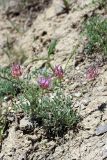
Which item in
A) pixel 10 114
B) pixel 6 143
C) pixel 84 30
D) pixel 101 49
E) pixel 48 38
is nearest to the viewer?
pixel 6 143

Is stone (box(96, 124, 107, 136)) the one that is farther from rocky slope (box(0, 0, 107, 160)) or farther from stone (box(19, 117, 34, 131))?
stone (box(19, 117, 34, 131))

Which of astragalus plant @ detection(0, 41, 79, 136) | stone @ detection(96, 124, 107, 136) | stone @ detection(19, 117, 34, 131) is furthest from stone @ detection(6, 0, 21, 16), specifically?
stone @ detection(96, 124, 107, 136)

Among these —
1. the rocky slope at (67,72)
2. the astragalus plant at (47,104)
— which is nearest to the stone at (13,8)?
the rocky slope at (67,72)

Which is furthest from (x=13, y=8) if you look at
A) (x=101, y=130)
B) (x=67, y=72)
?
(x=101, y=130)

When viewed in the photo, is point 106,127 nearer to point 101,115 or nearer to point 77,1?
point 101,115

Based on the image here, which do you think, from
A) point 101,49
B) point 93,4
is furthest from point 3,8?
point 101,49

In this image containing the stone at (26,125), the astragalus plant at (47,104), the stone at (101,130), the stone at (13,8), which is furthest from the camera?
the stone at (13,8)

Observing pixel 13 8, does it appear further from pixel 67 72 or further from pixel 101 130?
pixel 101 130

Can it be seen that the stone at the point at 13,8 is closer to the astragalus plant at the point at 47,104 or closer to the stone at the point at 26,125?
the astragalus plant at the point at 47,104

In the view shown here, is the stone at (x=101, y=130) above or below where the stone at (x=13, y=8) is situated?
below

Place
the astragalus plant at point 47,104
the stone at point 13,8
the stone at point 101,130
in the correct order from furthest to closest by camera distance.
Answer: the stone at point 13,8, the astragalus plant at point 47,104, the stone at point 101,130

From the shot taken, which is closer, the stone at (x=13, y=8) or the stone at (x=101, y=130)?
the stone at (x=101, y=130)
